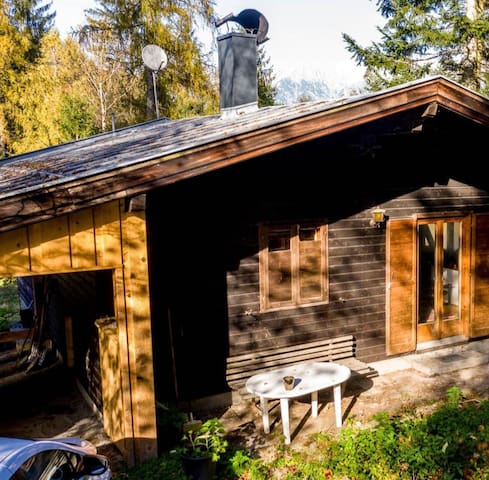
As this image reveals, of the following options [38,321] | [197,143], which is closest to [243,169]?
[197,143]

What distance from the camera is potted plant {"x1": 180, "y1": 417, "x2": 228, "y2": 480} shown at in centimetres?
455

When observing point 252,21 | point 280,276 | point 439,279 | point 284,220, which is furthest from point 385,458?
point 252,21

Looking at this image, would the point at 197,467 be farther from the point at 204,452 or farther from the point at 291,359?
the point at 291,359

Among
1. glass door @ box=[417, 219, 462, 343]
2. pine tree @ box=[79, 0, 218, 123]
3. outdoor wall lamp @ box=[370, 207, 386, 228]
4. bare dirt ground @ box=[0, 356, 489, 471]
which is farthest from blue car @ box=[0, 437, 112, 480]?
pine tree @ box=[79, 0, 218, 123]

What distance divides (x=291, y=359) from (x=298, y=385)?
4.37 ft

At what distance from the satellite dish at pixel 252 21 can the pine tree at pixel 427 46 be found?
923 cm

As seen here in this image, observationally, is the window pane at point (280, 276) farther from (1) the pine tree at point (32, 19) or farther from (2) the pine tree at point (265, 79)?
(1) the pine tree at point (32, 19)

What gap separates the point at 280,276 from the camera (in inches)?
273

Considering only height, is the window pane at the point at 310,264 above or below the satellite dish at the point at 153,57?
below

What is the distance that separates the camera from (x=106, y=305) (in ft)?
21.4

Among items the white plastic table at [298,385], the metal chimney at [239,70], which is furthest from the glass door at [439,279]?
the metal chimney at [239,70]

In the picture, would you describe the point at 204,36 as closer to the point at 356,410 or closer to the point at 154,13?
the point at 154,13

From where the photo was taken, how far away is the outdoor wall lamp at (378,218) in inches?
291

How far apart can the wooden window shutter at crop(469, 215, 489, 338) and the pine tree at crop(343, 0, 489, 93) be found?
9194mm
